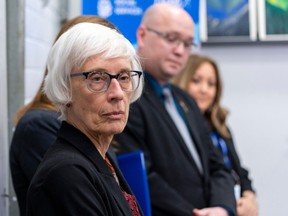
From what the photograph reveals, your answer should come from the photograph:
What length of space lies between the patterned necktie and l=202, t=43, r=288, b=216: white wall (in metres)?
1.96

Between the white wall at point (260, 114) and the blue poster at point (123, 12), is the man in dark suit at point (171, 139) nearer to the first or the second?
the blue poster at point (123, 12)

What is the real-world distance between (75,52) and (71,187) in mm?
289

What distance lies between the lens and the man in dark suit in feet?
6.88

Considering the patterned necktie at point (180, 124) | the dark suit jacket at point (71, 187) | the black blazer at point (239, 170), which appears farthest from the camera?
the black blazer at point (239, 170)

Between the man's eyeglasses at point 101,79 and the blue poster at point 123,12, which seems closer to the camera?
the man's eyeglasses at point 101,79

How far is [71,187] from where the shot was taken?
1160 millimetres

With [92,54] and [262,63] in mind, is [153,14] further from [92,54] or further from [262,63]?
[262,63]

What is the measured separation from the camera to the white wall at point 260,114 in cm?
420

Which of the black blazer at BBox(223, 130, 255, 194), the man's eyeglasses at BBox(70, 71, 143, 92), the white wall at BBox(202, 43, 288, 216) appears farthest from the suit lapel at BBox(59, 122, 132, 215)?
the white wall at BBox(202, 43, 288, 216)

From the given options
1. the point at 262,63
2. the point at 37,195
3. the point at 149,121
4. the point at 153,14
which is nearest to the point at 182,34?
the point at 153,14

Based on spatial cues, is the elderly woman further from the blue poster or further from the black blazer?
the blue poster

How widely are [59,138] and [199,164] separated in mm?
1026

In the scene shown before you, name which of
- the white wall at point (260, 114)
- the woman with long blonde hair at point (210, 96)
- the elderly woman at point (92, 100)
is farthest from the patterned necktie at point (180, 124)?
the white wall at point (260, 114)

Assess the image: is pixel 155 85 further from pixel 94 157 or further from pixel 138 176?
pixel 94 157
